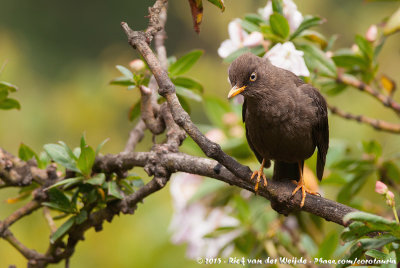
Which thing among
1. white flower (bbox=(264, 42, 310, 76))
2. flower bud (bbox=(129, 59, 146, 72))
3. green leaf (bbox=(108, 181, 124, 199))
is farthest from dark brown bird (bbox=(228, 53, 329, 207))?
green leaf (bbox=(108, 181, 124, 199))

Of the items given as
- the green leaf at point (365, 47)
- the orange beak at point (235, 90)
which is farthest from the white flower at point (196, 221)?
the green leaf at point (365, 47)

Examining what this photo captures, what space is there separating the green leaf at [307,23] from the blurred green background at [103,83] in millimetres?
793

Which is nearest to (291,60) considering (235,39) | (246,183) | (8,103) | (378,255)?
(235,39)

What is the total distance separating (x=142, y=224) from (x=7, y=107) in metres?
2.30

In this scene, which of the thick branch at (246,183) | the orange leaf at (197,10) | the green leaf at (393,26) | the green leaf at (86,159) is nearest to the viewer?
the thick branch at (246,183)

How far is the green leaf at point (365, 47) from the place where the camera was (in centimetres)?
308

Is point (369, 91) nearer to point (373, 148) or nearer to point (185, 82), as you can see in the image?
point (373, 148)

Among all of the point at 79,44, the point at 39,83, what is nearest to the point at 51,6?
the point at 79,44

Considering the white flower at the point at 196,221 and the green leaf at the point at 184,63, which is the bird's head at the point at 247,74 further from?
the white flower at the point at 196,221

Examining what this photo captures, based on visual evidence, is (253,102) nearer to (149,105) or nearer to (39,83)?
(149,105)

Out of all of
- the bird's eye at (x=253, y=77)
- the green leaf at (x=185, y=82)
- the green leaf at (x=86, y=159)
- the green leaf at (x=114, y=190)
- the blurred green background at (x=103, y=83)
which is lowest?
the blurred green background at (x=103, y=83)

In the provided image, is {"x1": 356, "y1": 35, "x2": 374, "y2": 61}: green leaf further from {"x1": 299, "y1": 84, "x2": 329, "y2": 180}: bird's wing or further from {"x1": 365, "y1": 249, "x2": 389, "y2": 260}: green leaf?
{"x1": 365, "y1": 249, "x2": 389, "y2": 260}: green leaf

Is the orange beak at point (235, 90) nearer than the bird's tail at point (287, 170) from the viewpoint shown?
Yes

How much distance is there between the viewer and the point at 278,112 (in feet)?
9.45
